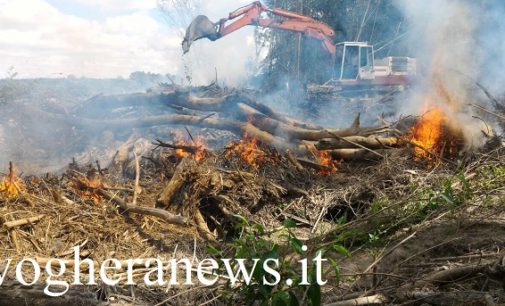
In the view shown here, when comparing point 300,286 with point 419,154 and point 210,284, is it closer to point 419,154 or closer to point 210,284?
point 210,284

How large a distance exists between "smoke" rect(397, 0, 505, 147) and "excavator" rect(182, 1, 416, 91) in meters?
0.79

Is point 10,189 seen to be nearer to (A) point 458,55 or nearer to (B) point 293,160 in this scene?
(B) point 293,160

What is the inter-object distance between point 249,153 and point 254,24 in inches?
371

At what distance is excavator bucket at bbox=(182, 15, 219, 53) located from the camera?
41.5 ft

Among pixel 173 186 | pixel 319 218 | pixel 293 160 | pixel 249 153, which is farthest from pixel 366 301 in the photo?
pixel 249 153

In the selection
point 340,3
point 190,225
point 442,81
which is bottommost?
point 190,225

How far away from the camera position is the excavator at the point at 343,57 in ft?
48.1

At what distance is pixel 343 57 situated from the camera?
15.8 meters

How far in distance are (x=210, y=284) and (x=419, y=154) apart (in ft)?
13.3

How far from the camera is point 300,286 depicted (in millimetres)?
2578

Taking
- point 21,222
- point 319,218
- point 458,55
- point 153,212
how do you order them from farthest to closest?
point 458,55, point 319,218, point 153,212, point 21,222

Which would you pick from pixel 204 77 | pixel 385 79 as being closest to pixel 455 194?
pixel 385 79

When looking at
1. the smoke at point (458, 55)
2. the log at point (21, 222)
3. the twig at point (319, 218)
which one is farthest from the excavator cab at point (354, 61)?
the log at point (21, 222)

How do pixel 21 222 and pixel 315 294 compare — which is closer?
pixel 315 294
